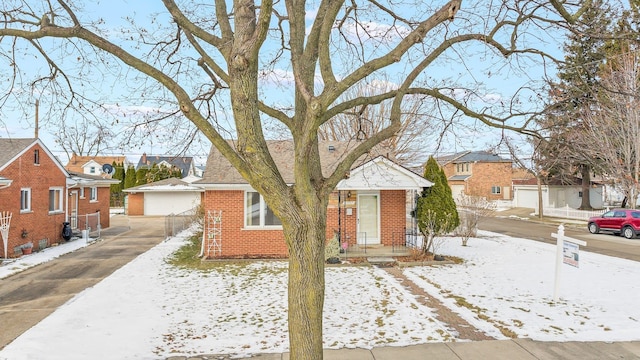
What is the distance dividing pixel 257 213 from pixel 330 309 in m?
6.82

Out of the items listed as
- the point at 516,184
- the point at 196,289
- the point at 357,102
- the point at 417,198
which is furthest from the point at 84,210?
the point at 516,184

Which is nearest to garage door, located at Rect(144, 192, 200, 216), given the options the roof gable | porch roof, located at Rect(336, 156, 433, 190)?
the roof gable

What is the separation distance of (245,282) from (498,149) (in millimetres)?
7666

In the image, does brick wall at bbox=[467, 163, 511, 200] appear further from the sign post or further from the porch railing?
the sign post

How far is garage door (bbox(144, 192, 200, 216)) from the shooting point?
1382 inches

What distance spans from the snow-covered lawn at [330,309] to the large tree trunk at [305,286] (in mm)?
2491

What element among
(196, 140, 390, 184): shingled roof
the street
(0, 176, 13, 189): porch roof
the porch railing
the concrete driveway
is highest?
(196, 140, 390, 184): shingled roof

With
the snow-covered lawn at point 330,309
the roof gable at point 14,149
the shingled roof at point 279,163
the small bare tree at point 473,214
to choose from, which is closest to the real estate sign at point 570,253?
the snow-covered lawn at point 330,309

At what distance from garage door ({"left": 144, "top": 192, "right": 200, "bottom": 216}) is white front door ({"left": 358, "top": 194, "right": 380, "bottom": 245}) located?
77.6ft

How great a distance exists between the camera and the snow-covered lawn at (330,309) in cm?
650

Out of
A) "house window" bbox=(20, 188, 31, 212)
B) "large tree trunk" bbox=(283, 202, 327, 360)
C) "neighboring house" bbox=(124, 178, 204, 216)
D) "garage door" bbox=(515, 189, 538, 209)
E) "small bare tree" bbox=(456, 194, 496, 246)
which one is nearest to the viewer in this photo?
"large tree trunk" bbox=(283, 202, 327, 360)

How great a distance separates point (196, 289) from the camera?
9977 millimetres

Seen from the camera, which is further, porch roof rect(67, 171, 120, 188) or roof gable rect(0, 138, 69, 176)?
porch roof rect(67, 171, 120, 188)

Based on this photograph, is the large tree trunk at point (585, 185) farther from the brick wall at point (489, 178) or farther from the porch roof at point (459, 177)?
the porch roof at point (459, 177)
